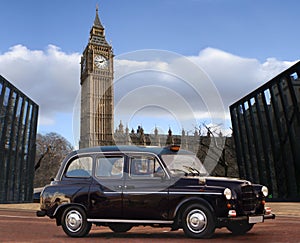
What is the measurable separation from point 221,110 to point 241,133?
849 inches

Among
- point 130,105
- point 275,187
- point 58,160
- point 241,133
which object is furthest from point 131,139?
point 58,160

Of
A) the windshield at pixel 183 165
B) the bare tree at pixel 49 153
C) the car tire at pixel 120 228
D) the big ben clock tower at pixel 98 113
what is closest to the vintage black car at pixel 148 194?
the windshield at pixel 183 165

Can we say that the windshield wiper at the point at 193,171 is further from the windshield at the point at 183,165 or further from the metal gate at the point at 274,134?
the metal gate at the point at 274,134

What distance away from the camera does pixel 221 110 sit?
26.2 ft

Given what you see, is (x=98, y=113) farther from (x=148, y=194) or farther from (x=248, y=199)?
(x=248, y=199)

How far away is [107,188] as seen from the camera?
25.5ft

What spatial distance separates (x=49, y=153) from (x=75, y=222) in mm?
41578

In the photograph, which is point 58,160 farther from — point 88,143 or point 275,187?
point 88,143

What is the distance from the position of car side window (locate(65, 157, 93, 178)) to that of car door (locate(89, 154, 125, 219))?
0.18 meters

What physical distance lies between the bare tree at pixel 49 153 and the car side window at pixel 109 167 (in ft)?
132

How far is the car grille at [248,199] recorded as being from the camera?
23.8ft

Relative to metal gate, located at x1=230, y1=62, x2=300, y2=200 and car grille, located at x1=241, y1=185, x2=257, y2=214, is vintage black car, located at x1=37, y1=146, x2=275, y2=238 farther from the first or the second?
metal gate, located at x1=230, y1=62, x2=300, y2=200

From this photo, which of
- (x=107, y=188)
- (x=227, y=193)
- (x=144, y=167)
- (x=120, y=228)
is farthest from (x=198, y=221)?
(x=120, y=228)

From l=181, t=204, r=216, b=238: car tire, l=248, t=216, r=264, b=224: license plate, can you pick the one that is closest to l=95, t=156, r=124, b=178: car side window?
l=181, t=204, r=216, b=238: car tire
